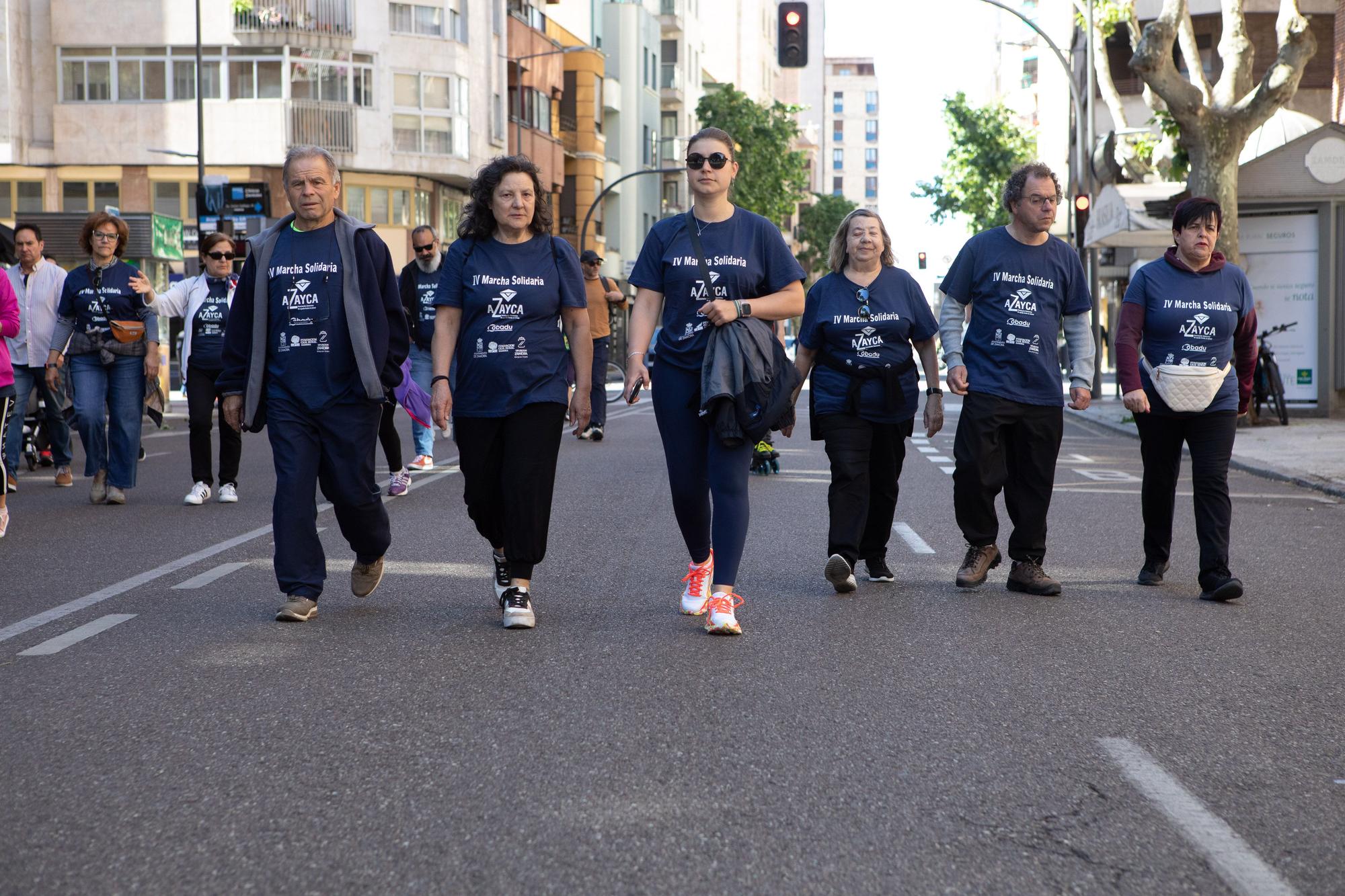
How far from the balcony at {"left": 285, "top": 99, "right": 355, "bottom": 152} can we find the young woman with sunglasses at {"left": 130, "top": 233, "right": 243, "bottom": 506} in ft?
115

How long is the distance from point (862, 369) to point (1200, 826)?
4.09 metres

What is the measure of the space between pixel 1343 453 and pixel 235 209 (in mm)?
15600

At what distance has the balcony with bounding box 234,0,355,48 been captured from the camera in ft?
153

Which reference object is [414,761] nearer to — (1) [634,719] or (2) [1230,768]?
(1) [634,719]

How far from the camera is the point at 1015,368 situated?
8000 millimetres

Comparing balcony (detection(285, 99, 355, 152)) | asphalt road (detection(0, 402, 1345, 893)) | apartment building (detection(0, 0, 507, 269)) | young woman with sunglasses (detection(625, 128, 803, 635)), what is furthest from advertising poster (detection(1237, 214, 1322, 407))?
balcony (detection(285, 99, 355, 152))

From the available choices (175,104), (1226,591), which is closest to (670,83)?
(175,104)

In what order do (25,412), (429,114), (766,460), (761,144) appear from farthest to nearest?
(761,144) → (429,114) → (766,460) → (25,412)

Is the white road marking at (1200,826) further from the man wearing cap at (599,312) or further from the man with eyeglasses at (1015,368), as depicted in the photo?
the man wearing cap at (599,312)

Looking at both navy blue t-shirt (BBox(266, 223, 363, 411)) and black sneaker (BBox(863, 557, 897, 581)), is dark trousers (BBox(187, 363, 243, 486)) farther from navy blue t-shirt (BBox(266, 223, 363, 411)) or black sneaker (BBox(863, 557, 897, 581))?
black sneaker (BBox(863, 557, 897, 581))

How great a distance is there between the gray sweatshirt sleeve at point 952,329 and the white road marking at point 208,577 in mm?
3507

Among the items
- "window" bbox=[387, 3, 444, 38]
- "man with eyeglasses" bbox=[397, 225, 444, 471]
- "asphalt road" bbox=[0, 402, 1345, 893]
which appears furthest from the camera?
"window" bbox=[387, 3, 444, 38]

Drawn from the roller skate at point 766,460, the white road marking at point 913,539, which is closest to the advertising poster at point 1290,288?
the roller skate at point 766,460

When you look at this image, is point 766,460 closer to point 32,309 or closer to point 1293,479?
point 1293,479
